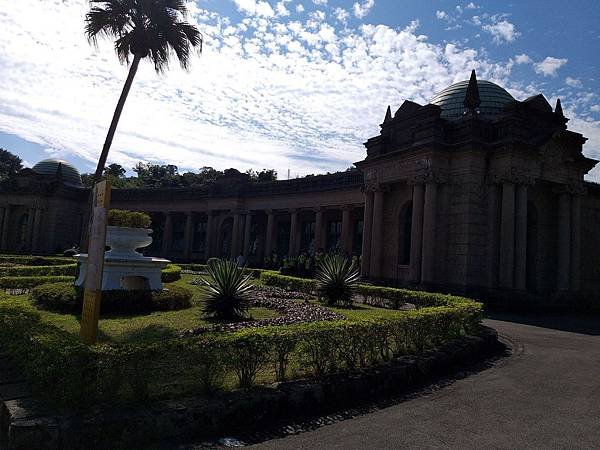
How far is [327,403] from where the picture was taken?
6.29 m

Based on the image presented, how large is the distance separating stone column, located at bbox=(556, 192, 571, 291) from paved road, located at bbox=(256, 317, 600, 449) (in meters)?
13.3

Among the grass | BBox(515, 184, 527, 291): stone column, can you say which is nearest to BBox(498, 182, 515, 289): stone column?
BBox(515, 184, 527, 291): stone column

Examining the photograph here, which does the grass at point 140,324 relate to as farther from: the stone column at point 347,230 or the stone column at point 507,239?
the stone column at point 347,230

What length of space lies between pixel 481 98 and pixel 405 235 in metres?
7.88

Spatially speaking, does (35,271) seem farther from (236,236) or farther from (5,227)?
(5,227)

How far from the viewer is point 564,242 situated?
70.6ft

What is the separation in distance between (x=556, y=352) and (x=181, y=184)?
2196 inches

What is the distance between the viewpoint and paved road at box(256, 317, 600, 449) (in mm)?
5234

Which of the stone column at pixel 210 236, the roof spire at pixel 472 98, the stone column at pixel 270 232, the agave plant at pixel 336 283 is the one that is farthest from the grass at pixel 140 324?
the stone column at pixel 210 236

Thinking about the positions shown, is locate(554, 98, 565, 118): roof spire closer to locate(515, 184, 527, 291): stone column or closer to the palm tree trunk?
locate(515, 184, 527, 291): stone column

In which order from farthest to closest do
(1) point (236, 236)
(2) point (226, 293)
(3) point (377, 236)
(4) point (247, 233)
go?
(1) point (236, 236), (4) point (247, 233), (3) point (377, 236), (2) point (226, 293)

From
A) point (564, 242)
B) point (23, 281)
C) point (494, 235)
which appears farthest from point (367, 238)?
point (23, 281)

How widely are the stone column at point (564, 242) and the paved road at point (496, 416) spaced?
43.6 ft

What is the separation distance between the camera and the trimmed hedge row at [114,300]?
1173 cm
